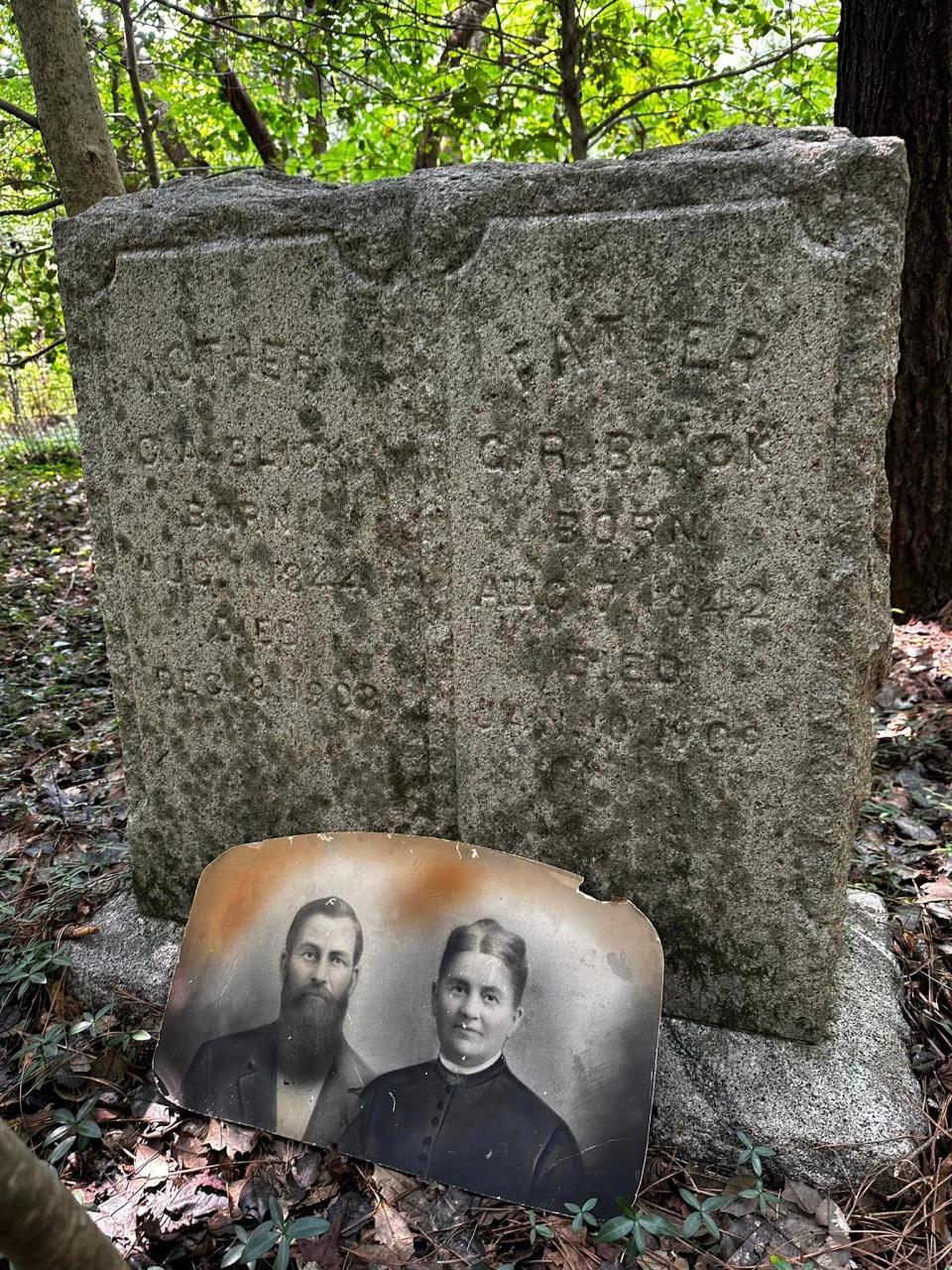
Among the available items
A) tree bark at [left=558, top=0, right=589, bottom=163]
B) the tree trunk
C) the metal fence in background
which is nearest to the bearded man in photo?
the tree trunk

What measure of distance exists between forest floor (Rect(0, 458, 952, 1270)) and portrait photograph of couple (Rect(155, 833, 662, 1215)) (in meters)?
0.07

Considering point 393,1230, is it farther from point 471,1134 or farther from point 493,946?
point 493,946

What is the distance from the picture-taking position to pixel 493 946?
6.40 feet

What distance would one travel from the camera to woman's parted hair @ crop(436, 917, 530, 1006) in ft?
6.33

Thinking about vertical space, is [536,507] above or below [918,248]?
below

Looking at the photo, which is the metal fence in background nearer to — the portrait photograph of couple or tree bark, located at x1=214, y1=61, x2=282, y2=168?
tree bark, located at x1=214, y1=61, x2=282, y2=168

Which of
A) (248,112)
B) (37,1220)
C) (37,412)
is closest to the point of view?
(37,1220)

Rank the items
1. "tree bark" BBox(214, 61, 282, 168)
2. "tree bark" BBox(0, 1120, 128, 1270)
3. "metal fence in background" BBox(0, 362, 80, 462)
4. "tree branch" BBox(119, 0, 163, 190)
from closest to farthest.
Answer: "tree bark" BBox(0, 1120, 128, 1270) < "tree branch" BBox(119, 0, 163, 190) < "tree bark" BBox(214, 61, 282, 168) < "metal fence in background" BBox(0, 362, 80, 462)

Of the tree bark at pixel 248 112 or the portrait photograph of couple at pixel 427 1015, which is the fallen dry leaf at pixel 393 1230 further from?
the tree bark at pixel 248 112

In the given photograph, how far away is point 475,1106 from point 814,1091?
0.70 meters

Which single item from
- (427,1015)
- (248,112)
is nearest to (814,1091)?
(427,1015)

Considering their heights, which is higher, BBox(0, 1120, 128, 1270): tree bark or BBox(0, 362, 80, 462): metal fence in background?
BBox(0, 362, 80, 462): metal fence in background

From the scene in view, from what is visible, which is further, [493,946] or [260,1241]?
[493,946]

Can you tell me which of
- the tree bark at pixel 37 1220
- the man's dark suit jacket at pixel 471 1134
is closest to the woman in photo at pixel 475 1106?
the man's dark suit jacket at pixel 471 1134
